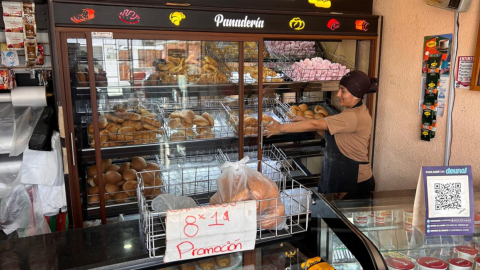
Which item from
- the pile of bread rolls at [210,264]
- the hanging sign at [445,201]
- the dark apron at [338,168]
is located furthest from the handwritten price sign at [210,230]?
the dark apron at [338,168]

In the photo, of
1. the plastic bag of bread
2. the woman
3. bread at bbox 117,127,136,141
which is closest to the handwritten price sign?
the plastic bag of bread

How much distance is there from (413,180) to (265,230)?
2.16 m

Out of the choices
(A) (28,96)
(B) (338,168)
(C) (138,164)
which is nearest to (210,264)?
(B) (338,168)

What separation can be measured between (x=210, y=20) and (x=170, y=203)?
1.65m

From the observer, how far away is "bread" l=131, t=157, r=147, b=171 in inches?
121

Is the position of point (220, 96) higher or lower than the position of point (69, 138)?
higher

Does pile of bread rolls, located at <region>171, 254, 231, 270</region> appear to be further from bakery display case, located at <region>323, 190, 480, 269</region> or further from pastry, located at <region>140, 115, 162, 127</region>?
pastry, located at <region>140, 115, 162, 127</region>

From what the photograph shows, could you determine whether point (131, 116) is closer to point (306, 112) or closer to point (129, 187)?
point (129, 187)

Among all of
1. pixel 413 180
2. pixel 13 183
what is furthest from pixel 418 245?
pixel 13 183

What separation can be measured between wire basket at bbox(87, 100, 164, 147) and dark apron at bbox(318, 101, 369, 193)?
1.28 metres

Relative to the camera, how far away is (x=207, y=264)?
130 cm

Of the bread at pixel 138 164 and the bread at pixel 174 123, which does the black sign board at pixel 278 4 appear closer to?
the bread at pixel 174 123

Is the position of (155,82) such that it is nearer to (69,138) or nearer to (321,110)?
(69,138)

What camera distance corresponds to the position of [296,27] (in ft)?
9.45
